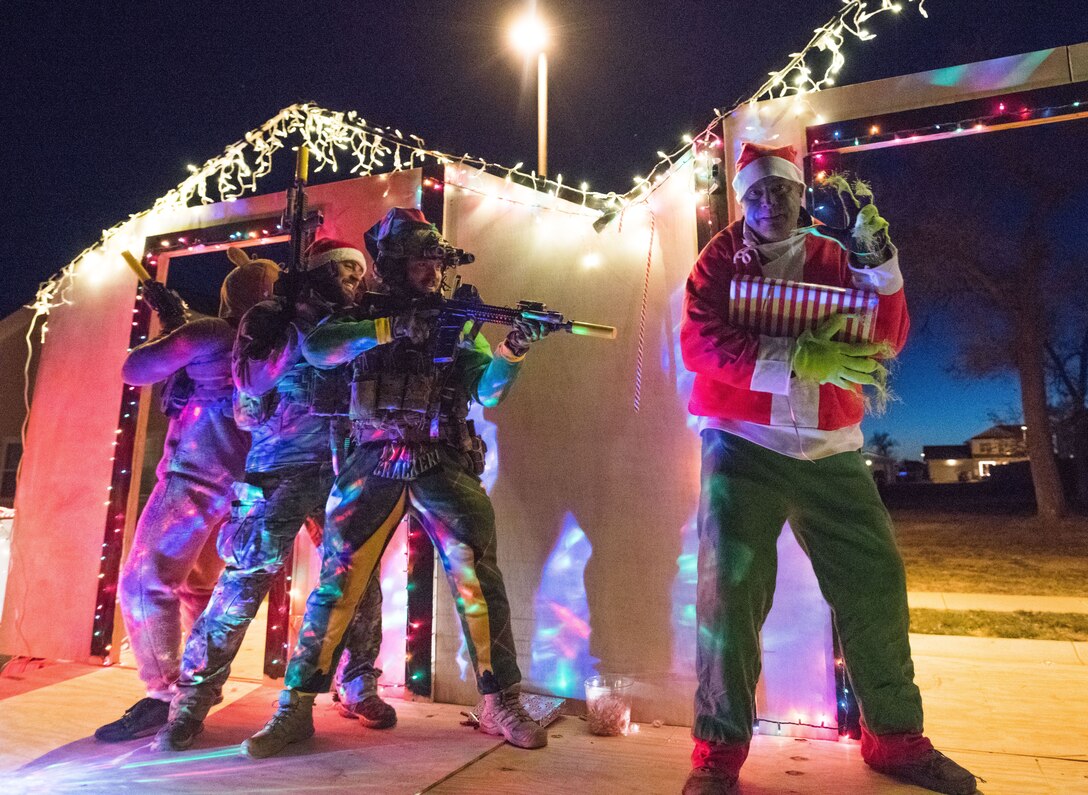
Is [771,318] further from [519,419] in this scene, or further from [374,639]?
[374,639]

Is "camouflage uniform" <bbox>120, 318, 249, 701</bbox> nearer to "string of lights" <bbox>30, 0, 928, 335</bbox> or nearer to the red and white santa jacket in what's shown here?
"string of lights" <bbox>30, 0, 928, 335</bbox>

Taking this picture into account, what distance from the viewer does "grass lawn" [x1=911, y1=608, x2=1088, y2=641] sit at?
15.5ft

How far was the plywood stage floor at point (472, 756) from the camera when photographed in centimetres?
215

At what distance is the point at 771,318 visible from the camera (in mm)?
2268

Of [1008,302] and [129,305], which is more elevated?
[1008,302]

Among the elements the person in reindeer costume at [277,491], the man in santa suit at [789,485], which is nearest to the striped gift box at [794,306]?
the man in santa suit at [789,485]

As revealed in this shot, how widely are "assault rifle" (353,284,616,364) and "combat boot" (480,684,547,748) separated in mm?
1355

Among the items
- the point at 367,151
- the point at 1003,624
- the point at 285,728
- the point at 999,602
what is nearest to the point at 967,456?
the point at 999,602

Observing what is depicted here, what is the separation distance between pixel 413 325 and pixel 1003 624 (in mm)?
5144

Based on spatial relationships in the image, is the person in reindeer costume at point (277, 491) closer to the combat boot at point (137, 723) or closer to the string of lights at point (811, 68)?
the combat boot at point (137, 723)

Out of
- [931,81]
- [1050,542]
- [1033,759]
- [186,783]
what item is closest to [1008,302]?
→ [1050,542]

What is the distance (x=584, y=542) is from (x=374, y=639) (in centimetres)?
106

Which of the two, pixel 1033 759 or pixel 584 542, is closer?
pixel 1033 759

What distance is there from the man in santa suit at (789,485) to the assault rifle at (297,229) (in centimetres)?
174
